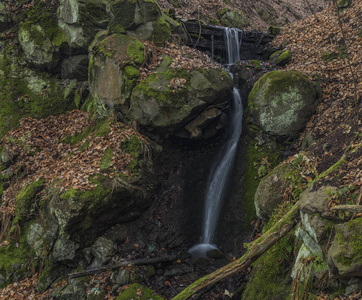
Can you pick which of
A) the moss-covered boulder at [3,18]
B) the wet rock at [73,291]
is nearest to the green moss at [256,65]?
the wet rock at [73,291]

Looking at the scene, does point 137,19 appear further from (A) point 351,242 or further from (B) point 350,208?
(A) point 351,242

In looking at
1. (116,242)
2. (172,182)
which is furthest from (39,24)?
(116,242)

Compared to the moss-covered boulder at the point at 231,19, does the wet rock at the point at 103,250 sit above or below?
below

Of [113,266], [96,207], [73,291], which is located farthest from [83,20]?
[73,291]

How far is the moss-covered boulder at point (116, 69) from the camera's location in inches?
328

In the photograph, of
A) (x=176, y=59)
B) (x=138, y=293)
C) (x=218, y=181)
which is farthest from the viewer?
(x=176, y=59)

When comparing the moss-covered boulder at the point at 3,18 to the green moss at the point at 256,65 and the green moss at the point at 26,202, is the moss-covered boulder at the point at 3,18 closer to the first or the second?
the green moss at the point at 26,202

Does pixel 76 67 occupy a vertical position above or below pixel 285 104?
above

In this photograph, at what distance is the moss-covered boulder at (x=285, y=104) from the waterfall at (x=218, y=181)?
116 cm

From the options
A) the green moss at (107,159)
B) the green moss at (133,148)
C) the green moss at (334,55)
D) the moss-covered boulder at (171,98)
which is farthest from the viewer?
the green moss at (334,55)

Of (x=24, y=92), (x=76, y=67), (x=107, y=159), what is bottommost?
(x=107, y=159)

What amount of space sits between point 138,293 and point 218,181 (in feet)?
13.5

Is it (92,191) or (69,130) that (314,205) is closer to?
(92,191)

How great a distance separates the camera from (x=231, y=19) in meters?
15.5
